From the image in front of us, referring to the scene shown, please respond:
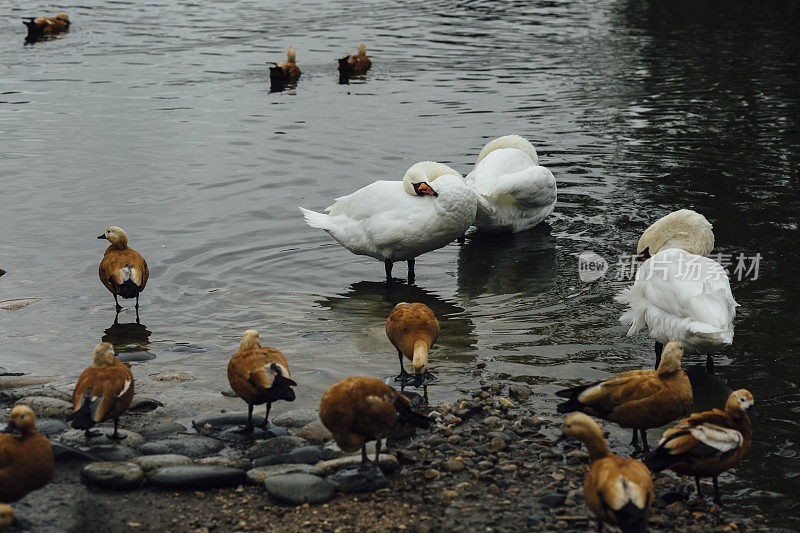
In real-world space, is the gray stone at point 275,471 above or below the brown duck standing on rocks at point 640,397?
below

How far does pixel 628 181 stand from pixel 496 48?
15.2m

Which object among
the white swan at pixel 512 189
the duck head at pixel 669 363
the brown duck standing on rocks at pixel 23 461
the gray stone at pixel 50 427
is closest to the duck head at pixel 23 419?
the brown duck standing on rocks at pixel 23 461

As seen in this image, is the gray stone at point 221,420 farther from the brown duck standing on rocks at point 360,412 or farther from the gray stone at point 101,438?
the brown duck standing on rocks at point 360,412

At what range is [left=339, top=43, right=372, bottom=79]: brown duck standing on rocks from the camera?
1037 inches

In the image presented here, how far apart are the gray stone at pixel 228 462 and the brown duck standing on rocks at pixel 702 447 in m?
2.99

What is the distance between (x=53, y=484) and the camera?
689 cm

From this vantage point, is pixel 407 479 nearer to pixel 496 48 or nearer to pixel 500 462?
pixel 500 462

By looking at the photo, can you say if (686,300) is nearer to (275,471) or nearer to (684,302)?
(684,302)

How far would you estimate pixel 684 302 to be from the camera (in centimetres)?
895

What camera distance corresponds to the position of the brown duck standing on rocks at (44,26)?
102 feet

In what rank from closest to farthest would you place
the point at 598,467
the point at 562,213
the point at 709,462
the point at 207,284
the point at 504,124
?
the point at 598,467 < the point at 709,462 < the point at 207,284 < the point at 562,213 < the point at 504,124

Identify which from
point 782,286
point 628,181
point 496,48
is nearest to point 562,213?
point 628,181

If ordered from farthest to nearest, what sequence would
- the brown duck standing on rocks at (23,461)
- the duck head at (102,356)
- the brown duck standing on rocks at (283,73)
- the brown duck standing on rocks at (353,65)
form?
the brown duck standing on rocks at (353,65) → the brown duck standing on rocks at (283,73) → the duck head at (102,356) → the brown duck standing on rocks at (23,461)

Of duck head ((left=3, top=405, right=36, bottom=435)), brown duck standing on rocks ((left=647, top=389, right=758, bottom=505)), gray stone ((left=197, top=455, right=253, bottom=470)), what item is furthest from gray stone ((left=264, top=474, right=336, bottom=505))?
brown duck standing on rocks ((left=647, top=389, right=758, bottom=505))
